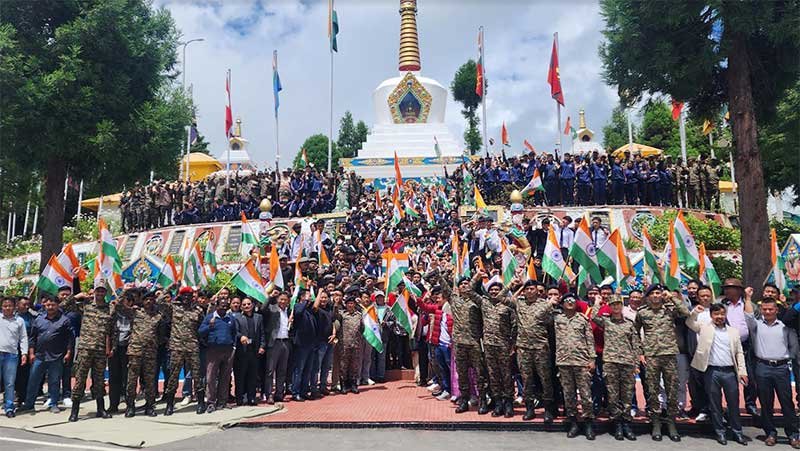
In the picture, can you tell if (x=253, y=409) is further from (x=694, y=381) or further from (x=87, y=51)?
(x=87, y=51)

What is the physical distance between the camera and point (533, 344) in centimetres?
712

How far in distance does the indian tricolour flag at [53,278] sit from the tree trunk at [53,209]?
3.17m

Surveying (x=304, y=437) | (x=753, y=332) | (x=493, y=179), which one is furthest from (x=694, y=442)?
(x=493, y=179)

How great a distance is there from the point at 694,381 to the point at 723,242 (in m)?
12.2

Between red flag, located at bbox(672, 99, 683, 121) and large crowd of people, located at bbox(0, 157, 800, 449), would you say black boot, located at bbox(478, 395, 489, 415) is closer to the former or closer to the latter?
large crowd of people, located at bbox(0, 157, 800, 449)

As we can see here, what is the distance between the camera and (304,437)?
6.69 m

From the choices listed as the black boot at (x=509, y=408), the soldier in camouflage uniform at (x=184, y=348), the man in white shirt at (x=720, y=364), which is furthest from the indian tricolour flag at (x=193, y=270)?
the man in white shirt at (x=720, y=364)

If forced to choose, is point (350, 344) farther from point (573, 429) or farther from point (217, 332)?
point (573, 429)

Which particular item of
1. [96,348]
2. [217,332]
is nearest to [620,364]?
[217,332]

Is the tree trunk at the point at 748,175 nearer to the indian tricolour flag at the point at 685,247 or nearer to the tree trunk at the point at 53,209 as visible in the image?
the indian tricolour flag at the point at 685,247

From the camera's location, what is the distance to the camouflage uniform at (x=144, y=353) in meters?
7.91

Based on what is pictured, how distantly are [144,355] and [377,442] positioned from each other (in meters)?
3.60

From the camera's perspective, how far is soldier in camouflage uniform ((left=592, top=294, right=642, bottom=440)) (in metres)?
6.60

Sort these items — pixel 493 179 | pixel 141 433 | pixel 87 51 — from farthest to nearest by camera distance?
pixel 493 179 < pixel 87 51 < pixel 141 433
